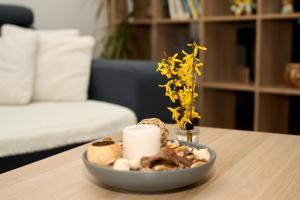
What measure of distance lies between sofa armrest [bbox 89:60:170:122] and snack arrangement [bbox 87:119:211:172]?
1.06 m

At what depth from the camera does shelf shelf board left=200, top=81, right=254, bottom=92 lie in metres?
2.55

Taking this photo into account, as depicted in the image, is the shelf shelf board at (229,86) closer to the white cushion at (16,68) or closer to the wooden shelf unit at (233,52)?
the wooden shelf unit at (233,52)

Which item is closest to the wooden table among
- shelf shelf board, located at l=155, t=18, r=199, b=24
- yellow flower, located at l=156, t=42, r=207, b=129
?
yellow flower, located at l=156, t=42, r=207, b=129

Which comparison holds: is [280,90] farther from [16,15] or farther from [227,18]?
[16,15]

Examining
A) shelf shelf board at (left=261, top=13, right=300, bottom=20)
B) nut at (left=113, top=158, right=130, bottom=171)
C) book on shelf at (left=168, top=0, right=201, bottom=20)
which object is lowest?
nut at (left=113, top=158, right=130, bottom=171)

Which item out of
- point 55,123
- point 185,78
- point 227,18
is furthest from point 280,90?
point 185,78

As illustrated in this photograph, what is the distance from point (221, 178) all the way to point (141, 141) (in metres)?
0.20

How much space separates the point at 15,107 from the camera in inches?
74.9

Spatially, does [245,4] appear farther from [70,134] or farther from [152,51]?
[70,134]

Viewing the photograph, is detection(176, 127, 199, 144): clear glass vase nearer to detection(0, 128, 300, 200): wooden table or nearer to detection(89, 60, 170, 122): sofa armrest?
detection(0, 128, 300, 200): wooden table

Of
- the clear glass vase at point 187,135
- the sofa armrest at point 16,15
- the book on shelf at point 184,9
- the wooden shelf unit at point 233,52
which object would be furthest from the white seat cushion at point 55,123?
the book on shelf at point 184,9

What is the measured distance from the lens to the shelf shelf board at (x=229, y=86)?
2554 millimetres

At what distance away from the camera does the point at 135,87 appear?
6.44 ft

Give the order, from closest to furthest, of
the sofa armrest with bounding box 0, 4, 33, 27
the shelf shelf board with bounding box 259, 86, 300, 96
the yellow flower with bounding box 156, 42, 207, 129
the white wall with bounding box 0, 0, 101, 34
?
the yellow flower with bounding box 156, 42, 207, 129, the sofa armrest with bounding box 0, 4, 33, 27, the shelf shelf board with bounding box 259, 86, 300, 96, the white wall with bounding box 0, 0, 101, 34
